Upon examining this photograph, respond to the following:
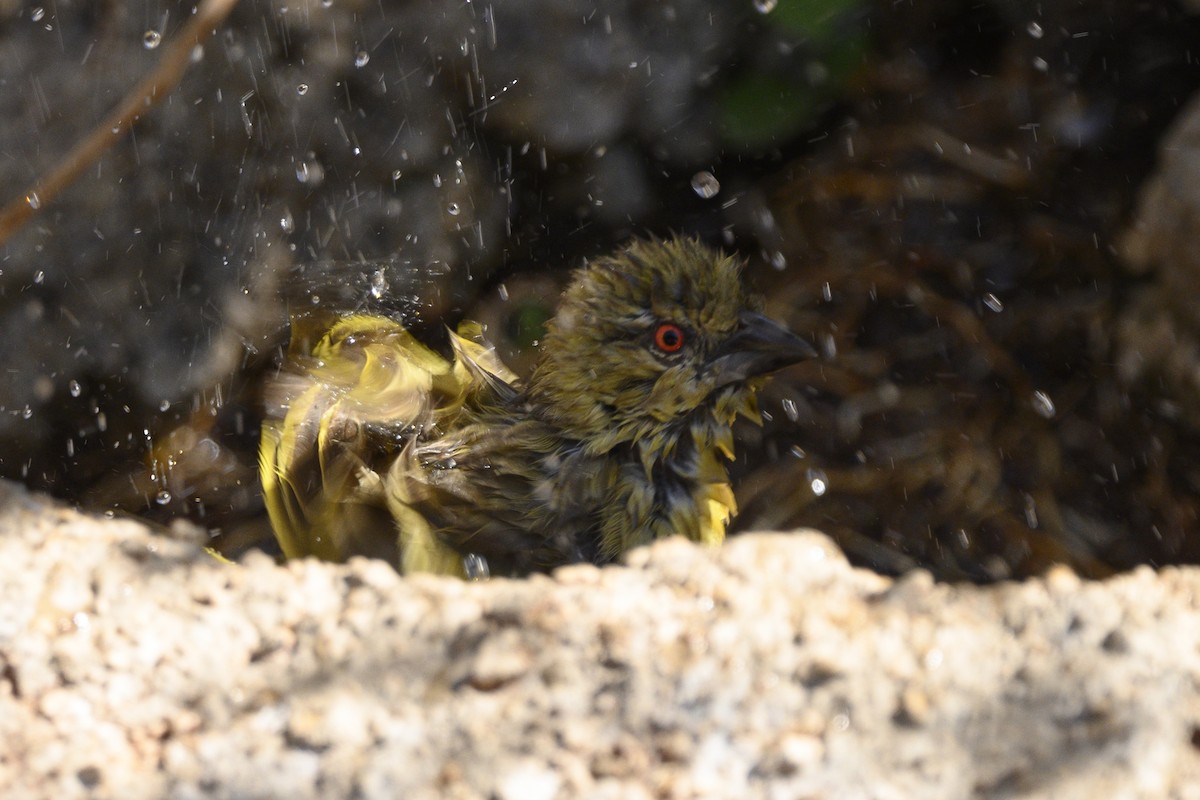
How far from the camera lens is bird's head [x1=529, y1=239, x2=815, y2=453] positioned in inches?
120

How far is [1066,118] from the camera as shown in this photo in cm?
430

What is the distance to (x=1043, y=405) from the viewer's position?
166 inches

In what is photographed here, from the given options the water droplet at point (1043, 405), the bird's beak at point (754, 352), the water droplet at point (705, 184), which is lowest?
the water droplet at point (1043, 405)

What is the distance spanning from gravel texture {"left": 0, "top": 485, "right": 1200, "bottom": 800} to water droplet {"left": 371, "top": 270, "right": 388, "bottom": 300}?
2236 millimetres

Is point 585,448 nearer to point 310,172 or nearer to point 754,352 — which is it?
point 754,352

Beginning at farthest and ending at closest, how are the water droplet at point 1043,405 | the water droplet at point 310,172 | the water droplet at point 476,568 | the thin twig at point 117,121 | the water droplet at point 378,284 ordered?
1. the water droplet at point 1043,405
2. the water droplet at point 378,284
3. the water droplet at point 310,172
4. the water droplet at point 476,568
5. the thin twig at point 117,121

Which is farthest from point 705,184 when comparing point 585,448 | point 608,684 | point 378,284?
point 608,684

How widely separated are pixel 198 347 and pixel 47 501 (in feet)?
5.87

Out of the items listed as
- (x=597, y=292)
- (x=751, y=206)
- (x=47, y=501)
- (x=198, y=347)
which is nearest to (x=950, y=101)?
(x=751, y=206)

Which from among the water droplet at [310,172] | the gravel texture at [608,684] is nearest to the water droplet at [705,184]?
the water droplet at [310,172]

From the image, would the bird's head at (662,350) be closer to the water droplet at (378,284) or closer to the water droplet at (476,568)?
the water droplet at (476,568)

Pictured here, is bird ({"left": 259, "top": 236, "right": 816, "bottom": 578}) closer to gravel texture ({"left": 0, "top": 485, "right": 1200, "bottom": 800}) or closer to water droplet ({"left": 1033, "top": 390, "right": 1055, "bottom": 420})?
gravel texture ({"left": 0, "top": 485, "right": 1200, "bottom": 800})

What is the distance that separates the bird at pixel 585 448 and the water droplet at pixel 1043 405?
1444 millimetres

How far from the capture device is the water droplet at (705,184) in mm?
4359
